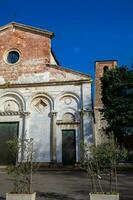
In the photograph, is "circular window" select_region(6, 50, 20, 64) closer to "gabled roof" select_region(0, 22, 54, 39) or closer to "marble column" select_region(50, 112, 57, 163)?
"gabled roof" select_region(0, 22, 54, 39)

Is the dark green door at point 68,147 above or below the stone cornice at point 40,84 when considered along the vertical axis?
below

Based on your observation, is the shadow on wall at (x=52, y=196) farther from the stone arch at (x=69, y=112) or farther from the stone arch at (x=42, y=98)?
the stone arch at (x=42, y=98)

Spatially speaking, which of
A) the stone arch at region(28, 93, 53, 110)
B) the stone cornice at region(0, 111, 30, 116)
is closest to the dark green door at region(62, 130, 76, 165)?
the stone arch at region(28, 93, 53, 110)

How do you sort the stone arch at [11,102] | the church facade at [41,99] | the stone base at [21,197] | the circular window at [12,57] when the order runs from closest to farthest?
the stone base at [21,197] < the church facade at [41,99] < the stone arch at [11,102] < the circular window at [12,57]

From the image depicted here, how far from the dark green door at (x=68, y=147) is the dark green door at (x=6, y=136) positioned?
11.9 feet

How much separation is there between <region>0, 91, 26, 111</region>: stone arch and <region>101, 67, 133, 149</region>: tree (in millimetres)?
6401

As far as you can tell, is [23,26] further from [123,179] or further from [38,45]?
[123,179]

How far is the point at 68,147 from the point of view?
22.8 m

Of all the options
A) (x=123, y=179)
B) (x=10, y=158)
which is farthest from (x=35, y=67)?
(x=123, y=179)

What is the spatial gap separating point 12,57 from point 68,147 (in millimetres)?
8746

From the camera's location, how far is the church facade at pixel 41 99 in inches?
901

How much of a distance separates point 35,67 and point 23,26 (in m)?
3.73

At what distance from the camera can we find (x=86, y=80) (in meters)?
23.7

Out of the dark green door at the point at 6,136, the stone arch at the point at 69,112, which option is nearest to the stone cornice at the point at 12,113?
the dark green door at the point at 6,136
